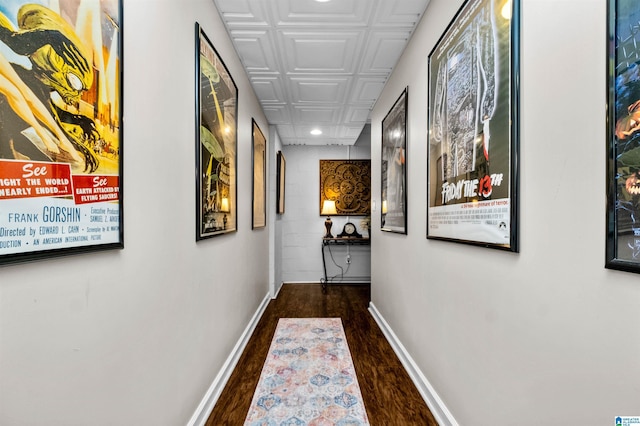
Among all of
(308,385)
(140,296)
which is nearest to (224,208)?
(140,296)

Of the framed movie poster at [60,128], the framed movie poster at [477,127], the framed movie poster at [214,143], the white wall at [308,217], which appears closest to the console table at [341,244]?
the white wall at [308,217]

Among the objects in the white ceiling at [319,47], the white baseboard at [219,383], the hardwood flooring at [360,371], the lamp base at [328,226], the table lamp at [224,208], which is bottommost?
the hardwood flooring at [360,371]

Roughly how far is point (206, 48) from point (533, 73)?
1597mm

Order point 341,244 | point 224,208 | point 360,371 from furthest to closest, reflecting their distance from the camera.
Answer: point 341,244
point 360,371
point 224,208

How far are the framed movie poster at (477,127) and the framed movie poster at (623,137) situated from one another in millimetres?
359

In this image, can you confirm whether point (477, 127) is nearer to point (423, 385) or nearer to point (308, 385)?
point (423, 385)

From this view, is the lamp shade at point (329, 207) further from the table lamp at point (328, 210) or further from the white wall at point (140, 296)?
the white wall at point (140, 296)

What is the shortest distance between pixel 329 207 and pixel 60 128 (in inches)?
184

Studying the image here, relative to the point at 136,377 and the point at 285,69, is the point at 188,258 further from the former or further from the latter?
the point at 285,69

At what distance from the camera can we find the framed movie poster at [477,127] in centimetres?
111

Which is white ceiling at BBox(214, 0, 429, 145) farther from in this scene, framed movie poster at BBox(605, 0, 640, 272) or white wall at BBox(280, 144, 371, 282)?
white wall at BBox(280, 144, 371, 282)

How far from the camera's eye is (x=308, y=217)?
5496mm

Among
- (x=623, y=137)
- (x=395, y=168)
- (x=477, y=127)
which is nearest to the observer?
(x=623, y=137)

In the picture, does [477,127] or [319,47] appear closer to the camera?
[477,127]
